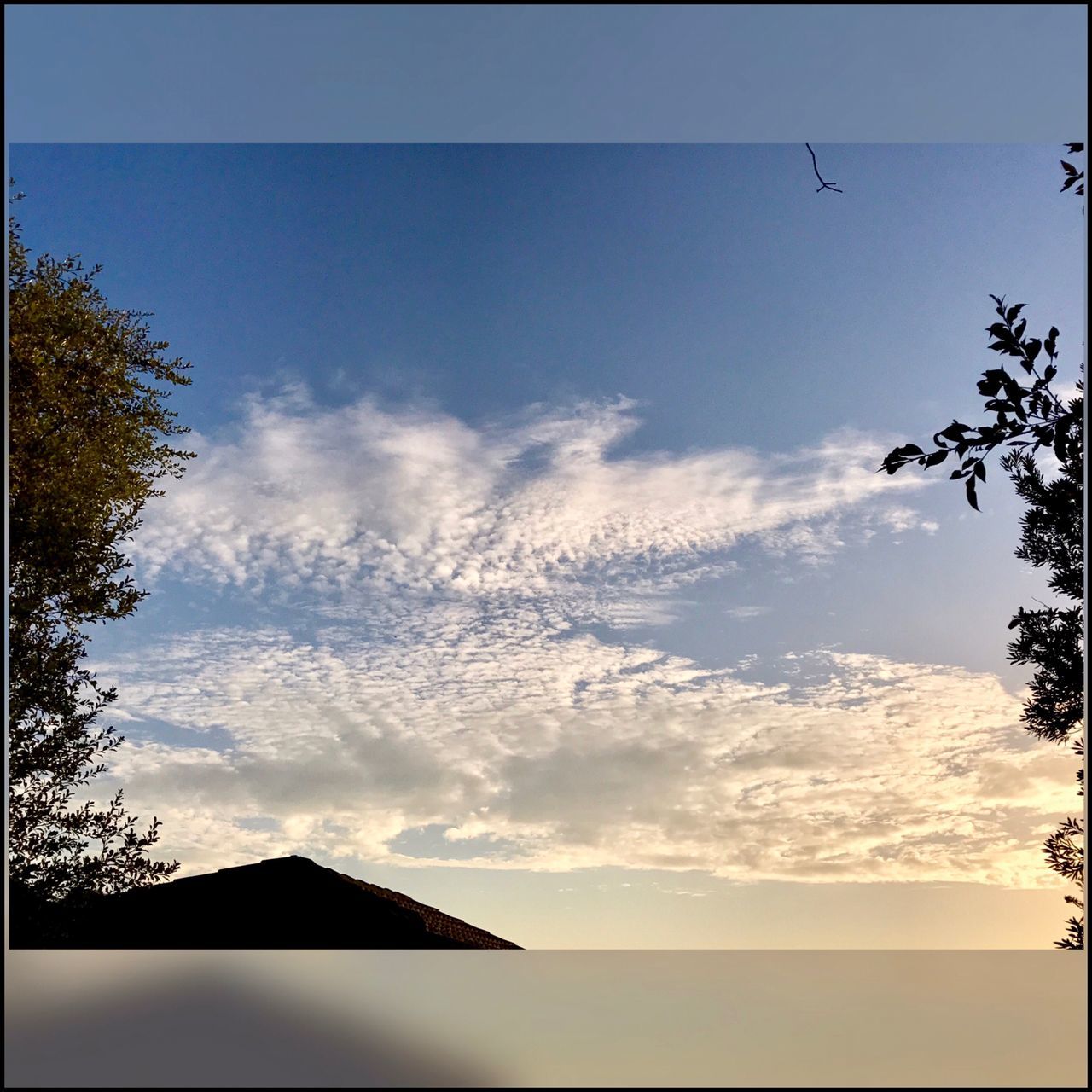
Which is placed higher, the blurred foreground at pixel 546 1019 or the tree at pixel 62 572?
the tree at pixel 62 572

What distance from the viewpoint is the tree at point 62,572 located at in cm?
578

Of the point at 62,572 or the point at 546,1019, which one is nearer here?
the point at 546,1019

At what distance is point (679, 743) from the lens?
738 centimetres

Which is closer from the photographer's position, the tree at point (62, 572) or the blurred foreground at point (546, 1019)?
the blurred foreground at point (546, 1019)

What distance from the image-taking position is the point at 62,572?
19.7 feet

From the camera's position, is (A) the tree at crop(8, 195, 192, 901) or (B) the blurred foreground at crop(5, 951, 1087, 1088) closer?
(B) the blurred foreground at crop(5, 951, 1087, 1088)

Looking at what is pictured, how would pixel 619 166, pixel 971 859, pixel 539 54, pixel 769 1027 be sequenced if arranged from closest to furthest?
pixel 539 54 < pixel 769 1027 < pixel 971 859 < pixel 619 166

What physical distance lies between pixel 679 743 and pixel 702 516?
5.47 ft

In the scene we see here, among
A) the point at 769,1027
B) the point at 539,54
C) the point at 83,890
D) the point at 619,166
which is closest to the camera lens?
the point at 539,54

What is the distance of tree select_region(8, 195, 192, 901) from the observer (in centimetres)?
578

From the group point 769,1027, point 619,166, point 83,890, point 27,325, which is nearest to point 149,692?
point 83,890

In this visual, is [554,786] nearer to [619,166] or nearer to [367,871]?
[367,871]

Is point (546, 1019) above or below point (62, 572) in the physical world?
below

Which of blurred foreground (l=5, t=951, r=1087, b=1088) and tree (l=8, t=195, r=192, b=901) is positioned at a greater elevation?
tree (l=8, t=195, r=192, b=901)
